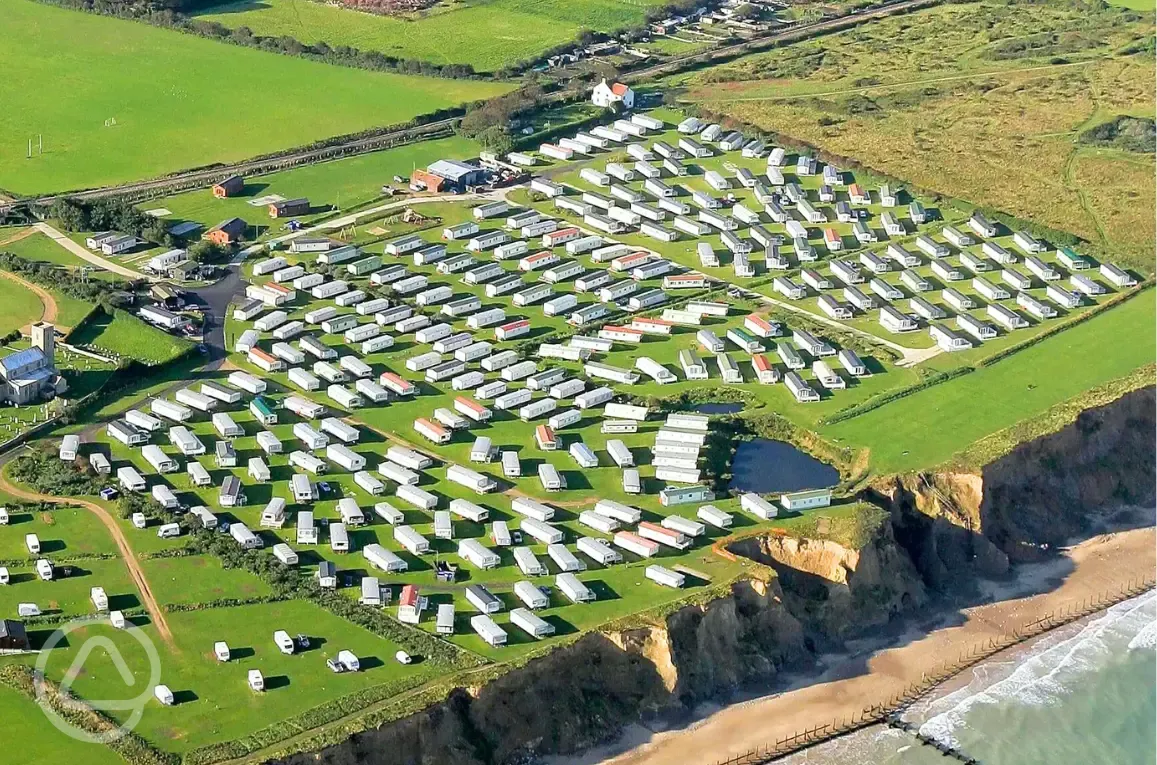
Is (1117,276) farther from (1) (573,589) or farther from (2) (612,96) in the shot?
(1) (573,589)

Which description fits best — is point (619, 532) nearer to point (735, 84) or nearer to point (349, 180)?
point (349, 180)

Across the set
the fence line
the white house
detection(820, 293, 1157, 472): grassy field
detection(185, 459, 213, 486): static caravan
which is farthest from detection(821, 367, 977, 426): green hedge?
the white house

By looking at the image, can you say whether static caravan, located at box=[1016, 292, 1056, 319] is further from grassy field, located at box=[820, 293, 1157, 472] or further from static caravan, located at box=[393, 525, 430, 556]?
static caravan, located at box=[393, 525, 430, 556]

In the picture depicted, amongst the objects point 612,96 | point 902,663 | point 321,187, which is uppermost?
point 612,96

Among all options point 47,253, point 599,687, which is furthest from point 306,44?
point 599,687

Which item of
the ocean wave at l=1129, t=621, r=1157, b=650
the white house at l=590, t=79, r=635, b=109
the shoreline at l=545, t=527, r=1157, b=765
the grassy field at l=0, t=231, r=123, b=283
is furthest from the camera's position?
the white house at l=590, t=79, r=635, b=109

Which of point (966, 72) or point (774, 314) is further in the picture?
point (966, 72)

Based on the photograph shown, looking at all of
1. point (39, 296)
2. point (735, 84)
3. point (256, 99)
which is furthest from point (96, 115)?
point (735, 84)
